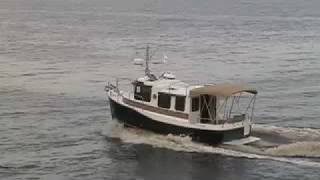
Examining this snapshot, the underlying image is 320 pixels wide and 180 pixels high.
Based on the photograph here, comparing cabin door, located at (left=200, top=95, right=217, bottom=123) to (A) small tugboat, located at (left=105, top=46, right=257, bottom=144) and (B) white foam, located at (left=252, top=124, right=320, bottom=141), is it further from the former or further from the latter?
(B) white foam, located at (left=252, top=124, right=320, bottom=141)

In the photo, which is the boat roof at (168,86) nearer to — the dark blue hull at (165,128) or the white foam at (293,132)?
the dark blue hull at (165,128)

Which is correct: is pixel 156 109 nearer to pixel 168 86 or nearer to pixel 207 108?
pixel 168 86

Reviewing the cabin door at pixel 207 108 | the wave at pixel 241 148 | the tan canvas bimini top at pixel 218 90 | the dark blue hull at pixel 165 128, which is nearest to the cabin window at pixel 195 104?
the cabin door at pixel 207 108

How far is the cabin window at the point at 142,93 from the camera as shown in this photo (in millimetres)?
45344

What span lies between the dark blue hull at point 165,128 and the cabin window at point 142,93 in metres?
0.96

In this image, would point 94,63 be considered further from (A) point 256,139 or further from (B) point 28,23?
(B) point 28,23

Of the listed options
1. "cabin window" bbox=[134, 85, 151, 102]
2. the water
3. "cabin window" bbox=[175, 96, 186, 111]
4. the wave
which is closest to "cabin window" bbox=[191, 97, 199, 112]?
"cabin window" bbox=[175, 96, 186, 111]

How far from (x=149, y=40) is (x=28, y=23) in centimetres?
4456

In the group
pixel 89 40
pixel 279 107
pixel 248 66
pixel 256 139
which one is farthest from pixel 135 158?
pixel 89 40

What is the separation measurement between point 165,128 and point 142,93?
3158 mm

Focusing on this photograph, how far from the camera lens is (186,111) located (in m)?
43.4

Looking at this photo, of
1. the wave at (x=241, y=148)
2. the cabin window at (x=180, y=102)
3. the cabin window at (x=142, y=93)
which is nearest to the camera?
the wave at (x=241, y=148)

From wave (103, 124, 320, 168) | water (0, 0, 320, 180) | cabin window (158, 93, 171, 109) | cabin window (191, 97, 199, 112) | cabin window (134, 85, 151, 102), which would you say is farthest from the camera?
cabin window (134, 85, 151, 102)

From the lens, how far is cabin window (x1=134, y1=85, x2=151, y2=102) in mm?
45344
